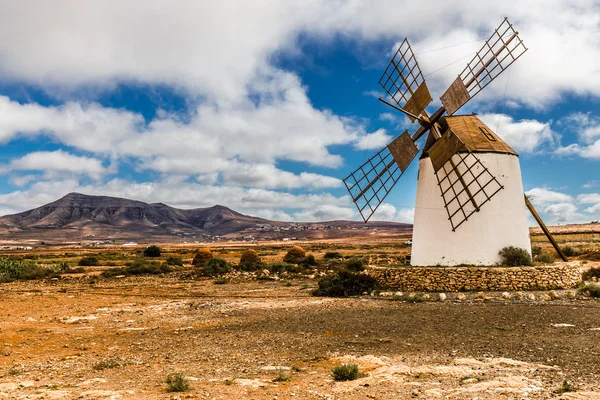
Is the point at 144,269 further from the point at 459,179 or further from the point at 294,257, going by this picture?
the point at 459,179

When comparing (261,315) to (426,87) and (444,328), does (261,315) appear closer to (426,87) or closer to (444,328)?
(444,328)

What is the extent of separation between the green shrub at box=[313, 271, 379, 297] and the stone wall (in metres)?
1.18

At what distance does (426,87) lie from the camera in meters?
20.4

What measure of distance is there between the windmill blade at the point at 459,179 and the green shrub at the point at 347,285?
391cm

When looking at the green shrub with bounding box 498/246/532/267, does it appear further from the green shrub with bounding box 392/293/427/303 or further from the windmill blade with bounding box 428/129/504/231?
the green shrub with bounding box 392/293/427/303

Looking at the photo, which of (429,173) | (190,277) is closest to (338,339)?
(429,173)

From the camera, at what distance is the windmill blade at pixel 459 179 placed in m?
17.8

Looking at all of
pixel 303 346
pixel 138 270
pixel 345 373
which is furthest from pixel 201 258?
pixel 345 373

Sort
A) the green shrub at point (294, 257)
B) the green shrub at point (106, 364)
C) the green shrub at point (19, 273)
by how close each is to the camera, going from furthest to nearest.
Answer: the green shrub at point (294, 257) → the green shrub at point (19, 273) → the green shrub at point (106, 364)

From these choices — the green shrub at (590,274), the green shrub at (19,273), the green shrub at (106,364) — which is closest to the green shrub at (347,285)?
the green shrub at (590,274)

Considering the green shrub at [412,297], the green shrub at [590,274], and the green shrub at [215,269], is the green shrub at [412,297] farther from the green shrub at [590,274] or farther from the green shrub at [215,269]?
the green shrub at [215,269]

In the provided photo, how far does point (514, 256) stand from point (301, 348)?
11.3 meters

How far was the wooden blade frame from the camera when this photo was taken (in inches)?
703

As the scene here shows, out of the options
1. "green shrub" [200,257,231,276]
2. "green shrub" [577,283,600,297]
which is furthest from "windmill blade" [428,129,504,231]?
"green shrub" [200,257,231,276]
